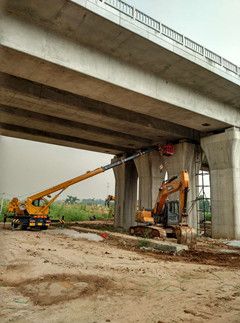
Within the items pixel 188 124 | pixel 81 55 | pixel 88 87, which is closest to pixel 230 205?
pixel 188 124

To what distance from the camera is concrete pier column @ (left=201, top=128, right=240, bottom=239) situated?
19.3 metres

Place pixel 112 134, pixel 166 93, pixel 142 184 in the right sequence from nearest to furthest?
1. pixel 166 93
2. pixel 112 134
3. pixel 142 184

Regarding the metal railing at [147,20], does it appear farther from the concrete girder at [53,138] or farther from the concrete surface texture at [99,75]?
the concrete girder at [53,138]

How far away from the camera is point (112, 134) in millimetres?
23656

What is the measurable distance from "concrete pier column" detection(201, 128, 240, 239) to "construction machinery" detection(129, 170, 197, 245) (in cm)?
469

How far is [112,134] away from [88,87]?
10.1 meters

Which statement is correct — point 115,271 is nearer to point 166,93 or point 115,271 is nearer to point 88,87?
point 88,87

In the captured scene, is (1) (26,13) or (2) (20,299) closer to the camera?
(2) (20,299)

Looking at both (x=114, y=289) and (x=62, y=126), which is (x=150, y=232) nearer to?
(x=114, y=289)

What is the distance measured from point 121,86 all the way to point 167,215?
7601mm

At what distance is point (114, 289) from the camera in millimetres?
6031

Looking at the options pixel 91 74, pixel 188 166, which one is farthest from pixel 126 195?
pixel 91 74

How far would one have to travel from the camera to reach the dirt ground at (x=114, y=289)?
180 inches

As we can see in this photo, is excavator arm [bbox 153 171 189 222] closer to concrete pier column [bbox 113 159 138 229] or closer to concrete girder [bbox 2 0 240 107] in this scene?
concrete girder [bbox 2 0 240 107]
